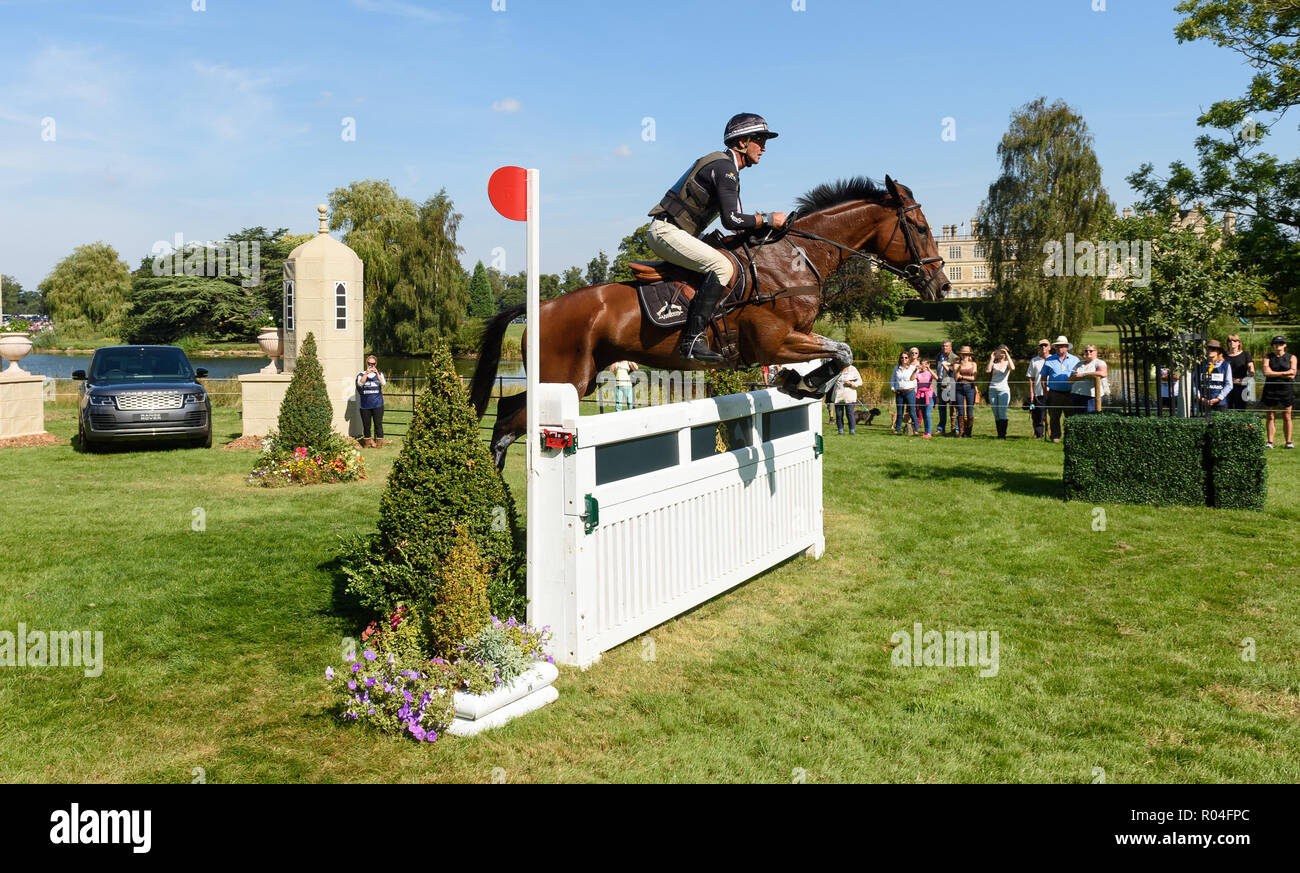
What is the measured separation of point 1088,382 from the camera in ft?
48.1

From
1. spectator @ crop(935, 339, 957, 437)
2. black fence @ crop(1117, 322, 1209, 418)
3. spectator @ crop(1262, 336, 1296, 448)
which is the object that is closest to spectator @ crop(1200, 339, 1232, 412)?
spectator @ crop(1262, 336, 1296, 448)

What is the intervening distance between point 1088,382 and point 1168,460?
542 cm

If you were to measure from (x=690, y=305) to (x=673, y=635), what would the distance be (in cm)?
232

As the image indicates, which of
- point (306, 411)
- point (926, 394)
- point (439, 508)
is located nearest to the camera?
point (439, 508)

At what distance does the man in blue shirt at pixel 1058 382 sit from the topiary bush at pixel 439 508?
12.9 metres

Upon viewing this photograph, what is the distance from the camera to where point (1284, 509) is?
9.24 meters

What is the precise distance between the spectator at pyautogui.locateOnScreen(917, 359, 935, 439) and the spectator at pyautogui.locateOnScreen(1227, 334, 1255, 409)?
190 inches

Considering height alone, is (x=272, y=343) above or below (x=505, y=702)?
above

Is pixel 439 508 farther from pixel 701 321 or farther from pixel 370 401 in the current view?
pixel 370 401

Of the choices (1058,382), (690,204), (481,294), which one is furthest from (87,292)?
(690,204)

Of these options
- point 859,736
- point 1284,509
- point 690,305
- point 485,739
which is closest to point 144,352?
point 690,305

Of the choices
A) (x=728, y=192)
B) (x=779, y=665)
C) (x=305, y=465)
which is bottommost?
(x=779, y=665)
